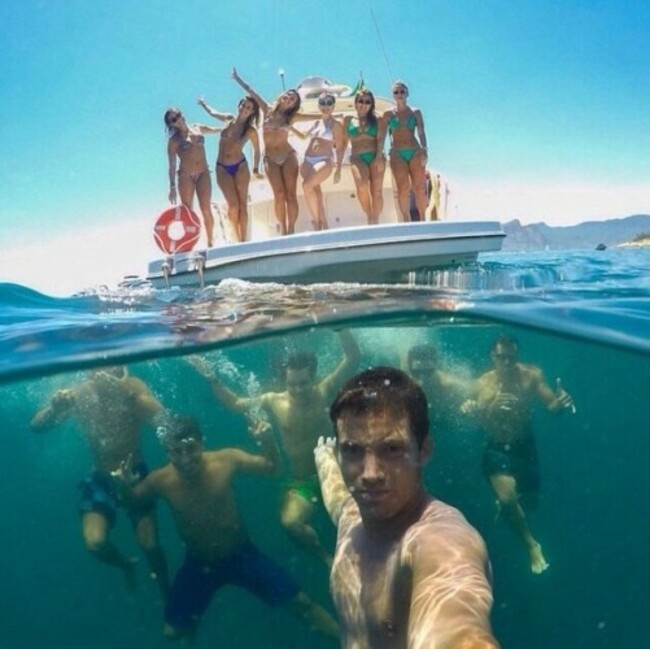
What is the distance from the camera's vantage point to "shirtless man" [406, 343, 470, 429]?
11.7m

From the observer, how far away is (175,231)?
10.0 metres

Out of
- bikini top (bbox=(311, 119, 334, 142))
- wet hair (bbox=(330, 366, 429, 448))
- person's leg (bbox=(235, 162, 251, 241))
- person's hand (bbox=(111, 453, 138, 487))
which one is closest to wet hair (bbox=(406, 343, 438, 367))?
person's leg (bbox=(235, 162, 251, 241))

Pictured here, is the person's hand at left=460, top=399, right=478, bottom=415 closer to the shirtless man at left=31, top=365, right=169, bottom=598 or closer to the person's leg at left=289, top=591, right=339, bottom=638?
the person's leg at left=289, top=591, right=339, bottom=638

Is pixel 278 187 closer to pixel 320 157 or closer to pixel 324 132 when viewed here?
pixel 320 157

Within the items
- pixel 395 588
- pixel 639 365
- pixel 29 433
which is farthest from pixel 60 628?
pixel 395 588

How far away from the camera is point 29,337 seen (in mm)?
9594

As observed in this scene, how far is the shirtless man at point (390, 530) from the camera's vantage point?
10.4 ft

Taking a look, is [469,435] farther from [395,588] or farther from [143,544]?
[395,588]

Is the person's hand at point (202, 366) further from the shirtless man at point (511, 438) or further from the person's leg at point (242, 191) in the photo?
the shirtless man at point (511, 438)

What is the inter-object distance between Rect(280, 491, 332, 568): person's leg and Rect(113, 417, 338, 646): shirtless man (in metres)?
0.61

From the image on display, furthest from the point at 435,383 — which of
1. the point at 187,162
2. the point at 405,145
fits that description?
the point at 187,162

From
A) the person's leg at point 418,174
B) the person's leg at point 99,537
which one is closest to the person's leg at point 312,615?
the person's leg at point 99,537

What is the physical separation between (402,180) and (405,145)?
0.66m

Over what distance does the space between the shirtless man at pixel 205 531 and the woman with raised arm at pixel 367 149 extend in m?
5.18
